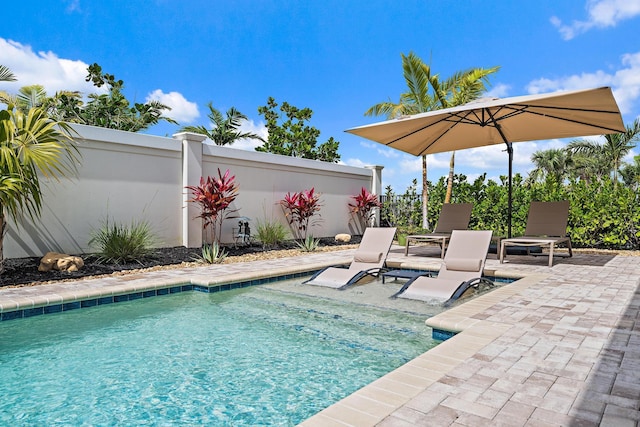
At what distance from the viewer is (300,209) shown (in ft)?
40.0

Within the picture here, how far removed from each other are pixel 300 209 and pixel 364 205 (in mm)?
3236

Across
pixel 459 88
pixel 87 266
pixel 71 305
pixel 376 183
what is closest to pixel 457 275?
pixel 71 305

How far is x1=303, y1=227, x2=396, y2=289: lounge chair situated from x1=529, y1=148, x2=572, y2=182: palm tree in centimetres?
3096

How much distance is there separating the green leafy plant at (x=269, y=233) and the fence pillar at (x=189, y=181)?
177cm

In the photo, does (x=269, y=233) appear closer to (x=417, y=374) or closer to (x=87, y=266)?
(x=87, y=266)

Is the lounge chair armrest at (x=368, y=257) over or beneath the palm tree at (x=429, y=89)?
beneath

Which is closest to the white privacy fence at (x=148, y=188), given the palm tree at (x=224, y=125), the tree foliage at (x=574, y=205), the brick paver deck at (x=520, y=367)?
the brick paver deck at (x=520, y=367)

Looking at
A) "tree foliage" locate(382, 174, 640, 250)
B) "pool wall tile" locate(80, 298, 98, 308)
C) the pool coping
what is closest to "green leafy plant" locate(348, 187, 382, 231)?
"tree foliage" locate(382, 174, 640, 250)

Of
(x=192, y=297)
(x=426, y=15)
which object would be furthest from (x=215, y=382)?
(x=426, y=15)

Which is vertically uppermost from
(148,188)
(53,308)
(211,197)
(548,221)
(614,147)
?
(614,147)

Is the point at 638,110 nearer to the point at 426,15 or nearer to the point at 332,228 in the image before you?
the point at 426,15

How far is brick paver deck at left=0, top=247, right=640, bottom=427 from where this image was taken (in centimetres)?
220

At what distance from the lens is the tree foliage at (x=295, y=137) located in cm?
2744

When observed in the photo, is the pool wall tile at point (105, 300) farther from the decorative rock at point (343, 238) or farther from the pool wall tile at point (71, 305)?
the decorative rock at point (343, 238)
